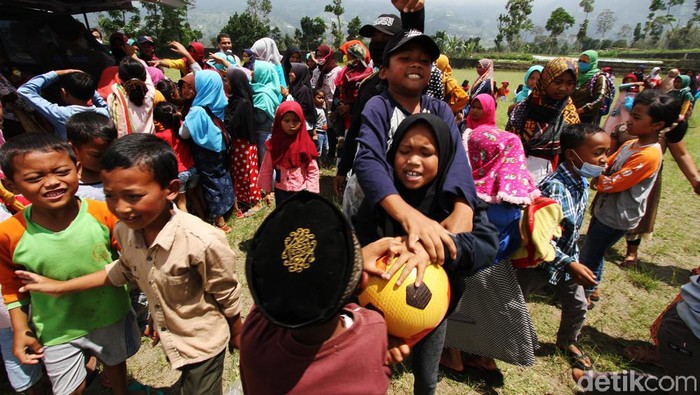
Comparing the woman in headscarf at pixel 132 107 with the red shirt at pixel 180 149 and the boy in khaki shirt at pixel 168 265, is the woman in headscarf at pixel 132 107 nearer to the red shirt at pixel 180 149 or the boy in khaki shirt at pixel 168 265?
the red shirt at pixel 180 149

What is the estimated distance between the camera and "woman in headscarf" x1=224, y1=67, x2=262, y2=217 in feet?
14.8

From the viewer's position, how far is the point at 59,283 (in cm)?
168

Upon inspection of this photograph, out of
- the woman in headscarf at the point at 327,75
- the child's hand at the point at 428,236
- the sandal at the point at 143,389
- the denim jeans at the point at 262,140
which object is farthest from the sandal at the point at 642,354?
the woman in headscarf at the point at 327,75

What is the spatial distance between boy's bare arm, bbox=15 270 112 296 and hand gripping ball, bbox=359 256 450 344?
139 centimetres

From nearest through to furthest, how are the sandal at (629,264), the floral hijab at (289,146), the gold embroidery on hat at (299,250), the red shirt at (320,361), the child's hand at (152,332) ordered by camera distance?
the gold embroidery on hat at (299,250) < the red shirt at (320,361) < the child's hand at (152,332) < the floral hijab at (289,146) < the sandal at (629,264)

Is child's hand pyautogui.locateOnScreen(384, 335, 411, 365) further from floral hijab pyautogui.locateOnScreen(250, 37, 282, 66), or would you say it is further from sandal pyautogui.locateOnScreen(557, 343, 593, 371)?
floral hijab pyautogui.locateOnScreen(250, 37, 282, 66)

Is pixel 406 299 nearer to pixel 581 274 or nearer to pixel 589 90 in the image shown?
pixel 581 274

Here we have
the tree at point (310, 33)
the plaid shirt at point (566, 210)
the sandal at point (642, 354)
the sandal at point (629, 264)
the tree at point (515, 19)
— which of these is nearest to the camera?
the plaid shirt at point (566, 210)

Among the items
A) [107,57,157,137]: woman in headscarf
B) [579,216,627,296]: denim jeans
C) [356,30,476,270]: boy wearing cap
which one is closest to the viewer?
[356,30,476,270]: boy wearing cap

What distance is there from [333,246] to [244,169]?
13.7 ft

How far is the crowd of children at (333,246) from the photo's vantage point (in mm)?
1022

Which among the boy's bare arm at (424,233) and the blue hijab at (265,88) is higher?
the blue hijab at (265,88)

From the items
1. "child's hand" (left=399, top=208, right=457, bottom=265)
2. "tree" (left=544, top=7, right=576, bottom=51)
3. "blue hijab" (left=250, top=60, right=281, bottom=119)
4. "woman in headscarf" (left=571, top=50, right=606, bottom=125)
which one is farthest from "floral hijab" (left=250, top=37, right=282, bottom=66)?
"tree" (left=544, top=7, right=576, bottom=51)

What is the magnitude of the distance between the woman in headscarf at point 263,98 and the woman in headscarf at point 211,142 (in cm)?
68
